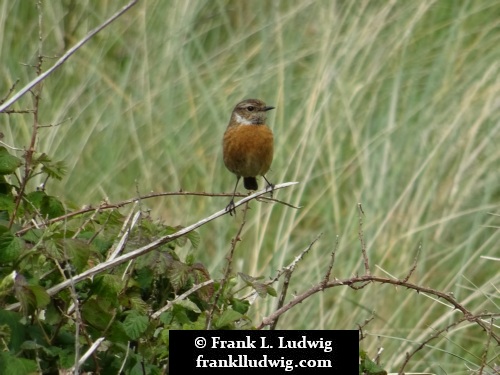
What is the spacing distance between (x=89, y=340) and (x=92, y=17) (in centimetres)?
391

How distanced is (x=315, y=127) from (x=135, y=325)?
2596mm

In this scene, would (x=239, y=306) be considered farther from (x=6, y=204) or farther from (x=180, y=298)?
(x=6, y=204)

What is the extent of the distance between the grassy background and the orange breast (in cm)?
34

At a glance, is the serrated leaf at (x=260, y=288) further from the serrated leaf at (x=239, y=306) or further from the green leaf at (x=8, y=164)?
the green leaf at (x=8, y=164)

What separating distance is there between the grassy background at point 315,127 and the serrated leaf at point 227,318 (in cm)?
152

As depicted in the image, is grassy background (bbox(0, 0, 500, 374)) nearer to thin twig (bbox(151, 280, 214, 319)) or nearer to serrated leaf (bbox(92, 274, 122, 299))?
thin twig (bbox(151, 280, 214, 319))

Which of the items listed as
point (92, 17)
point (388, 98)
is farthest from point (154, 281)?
point (92, 17)

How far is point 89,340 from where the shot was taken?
231 cm

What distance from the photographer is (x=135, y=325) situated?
7.52ft

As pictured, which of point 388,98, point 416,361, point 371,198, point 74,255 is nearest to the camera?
point 74,255

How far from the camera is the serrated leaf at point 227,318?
2.35 metres

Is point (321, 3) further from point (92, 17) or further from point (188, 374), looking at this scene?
point (188, 374)

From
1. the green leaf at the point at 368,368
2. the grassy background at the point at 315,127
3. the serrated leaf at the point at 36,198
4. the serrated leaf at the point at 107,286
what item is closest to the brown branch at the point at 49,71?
the serrated leaf at the point at 36,198

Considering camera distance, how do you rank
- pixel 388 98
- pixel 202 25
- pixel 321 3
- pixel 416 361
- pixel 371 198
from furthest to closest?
pixel 202 25, pixel 321 3, pixel 388 98, pixel 371 198, pixel 416 361
